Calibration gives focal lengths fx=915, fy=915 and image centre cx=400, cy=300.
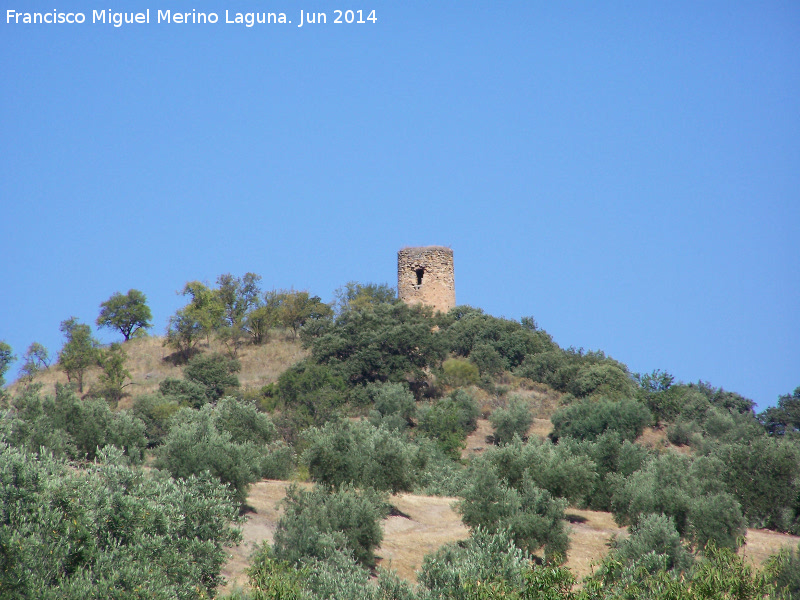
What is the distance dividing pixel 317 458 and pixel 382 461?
1.33 metres

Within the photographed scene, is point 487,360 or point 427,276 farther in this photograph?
point 427,276

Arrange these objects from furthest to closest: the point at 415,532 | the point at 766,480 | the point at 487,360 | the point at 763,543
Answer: the point at 487,360, the point at 766,480, the point at 763,543, the point at 415,532

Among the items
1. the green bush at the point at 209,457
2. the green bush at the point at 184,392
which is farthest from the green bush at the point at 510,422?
the green bush at the point at 209,457

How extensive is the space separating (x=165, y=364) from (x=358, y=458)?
22.8 metres

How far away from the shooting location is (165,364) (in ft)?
128

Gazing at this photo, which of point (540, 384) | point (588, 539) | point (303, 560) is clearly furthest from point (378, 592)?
point (540, 384)

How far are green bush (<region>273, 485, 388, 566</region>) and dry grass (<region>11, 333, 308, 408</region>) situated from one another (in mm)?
19719

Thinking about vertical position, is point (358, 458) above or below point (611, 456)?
above

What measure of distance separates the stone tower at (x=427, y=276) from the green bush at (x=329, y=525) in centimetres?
2648

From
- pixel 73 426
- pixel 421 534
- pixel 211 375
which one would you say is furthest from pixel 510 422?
pixel 73 426

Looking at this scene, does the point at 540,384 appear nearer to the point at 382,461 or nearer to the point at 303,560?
the point at 382,461

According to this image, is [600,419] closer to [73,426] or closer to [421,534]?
[421,534]

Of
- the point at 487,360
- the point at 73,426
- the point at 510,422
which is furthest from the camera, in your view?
the point at 487,360

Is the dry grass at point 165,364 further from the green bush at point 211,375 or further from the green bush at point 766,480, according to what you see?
the green bush at point 766,480
